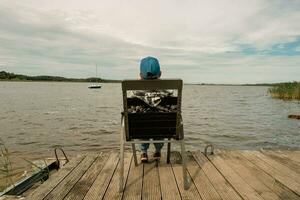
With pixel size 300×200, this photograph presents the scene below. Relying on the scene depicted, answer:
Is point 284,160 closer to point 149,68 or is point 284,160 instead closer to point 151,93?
point 151,93

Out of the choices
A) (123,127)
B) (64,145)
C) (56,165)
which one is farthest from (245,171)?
(64,145)

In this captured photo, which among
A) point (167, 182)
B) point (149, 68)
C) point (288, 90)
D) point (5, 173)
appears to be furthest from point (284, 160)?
point (288, 90)

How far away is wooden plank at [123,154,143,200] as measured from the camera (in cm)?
348

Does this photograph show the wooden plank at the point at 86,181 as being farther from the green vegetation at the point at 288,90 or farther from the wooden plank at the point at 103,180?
the green vegetation at the point at 288,90

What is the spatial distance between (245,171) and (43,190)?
2.82 metres

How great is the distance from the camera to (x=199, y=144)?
11.9 m

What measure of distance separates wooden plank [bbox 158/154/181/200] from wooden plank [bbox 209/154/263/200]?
742 millimetres

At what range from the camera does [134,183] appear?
12.7 ft

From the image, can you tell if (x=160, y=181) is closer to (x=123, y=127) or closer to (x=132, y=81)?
(x=123, y=127)

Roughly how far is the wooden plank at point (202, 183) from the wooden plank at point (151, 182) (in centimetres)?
50

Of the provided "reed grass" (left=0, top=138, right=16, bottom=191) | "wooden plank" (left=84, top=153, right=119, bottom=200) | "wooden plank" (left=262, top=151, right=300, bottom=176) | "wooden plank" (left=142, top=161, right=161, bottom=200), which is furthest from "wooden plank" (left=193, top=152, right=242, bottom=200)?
"reed grass" (left=0, top=138, right=16, bottom=191)

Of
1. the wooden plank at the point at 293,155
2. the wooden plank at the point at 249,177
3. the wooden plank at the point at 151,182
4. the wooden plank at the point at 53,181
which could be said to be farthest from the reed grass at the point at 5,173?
the wooden plank at the point at 293,155

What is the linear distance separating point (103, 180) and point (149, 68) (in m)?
1.66

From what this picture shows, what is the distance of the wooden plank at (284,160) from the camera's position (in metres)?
4.67
